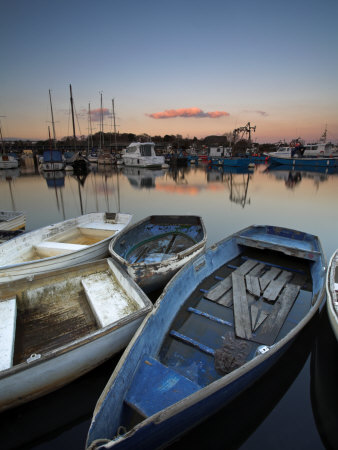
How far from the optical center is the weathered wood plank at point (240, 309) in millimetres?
4051

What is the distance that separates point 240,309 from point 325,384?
5.41 ft

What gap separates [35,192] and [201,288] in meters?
21.3

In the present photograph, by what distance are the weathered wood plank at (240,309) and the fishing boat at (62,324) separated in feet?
5.47

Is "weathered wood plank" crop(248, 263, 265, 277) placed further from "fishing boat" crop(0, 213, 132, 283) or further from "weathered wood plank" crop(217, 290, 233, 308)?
"fishing boat" crop(0, 213, 132, 283)

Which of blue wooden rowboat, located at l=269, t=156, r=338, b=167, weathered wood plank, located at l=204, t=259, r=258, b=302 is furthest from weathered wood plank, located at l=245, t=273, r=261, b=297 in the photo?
blue wooden rowboat, located at l=269, t=156, r=338, b=167

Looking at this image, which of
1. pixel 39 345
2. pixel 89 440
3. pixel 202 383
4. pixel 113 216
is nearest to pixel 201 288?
pixel 202 383

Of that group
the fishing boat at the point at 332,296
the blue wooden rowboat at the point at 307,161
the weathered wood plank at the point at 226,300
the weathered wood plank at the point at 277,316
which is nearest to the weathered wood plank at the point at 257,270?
the weathered wood plank at the point at 277,316

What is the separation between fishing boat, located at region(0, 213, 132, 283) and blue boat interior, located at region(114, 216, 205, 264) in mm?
633

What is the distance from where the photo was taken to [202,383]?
316 centimetres

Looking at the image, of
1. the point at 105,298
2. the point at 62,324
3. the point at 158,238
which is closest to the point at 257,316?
the point at 105,298

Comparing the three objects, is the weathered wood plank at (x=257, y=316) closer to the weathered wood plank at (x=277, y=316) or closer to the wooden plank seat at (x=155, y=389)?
the weathered wood plank at (x=277, y=316)

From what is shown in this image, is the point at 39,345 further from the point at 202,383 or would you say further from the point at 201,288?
the point at 201,288

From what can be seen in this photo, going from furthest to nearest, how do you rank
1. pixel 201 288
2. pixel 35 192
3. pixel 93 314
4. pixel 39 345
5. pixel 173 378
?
pixel 35 192
pixel 201 288
pixel 93 314
pixel 39 345
pixel 173 378

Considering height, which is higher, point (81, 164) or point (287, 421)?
point (81, 164)
